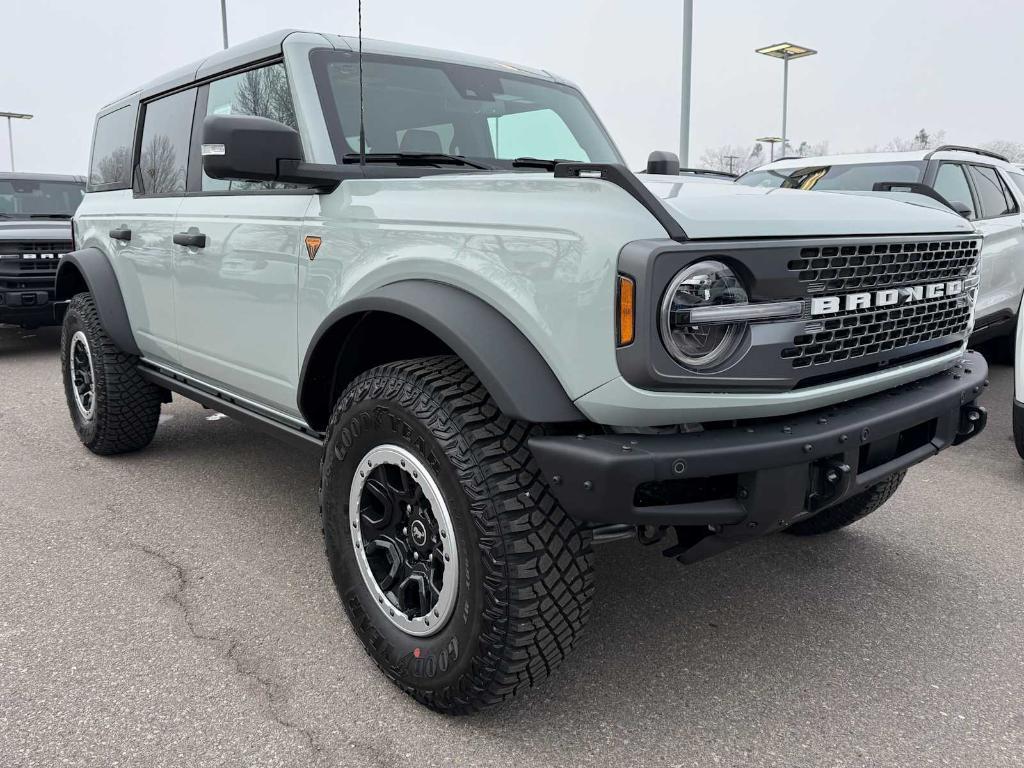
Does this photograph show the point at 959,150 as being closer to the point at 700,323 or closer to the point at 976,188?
the point at 976,188

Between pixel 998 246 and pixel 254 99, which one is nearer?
pixel 254 99

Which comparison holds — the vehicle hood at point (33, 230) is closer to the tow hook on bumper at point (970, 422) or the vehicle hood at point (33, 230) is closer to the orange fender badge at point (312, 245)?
the orange fender badge at point (312, 245)

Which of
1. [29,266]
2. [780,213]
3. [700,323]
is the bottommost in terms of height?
[29,266]

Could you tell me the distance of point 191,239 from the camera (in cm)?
345

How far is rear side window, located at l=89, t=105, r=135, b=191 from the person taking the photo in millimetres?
4480

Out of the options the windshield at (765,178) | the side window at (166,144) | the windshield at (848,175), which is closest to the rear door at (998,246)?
the windshield at (848,175)

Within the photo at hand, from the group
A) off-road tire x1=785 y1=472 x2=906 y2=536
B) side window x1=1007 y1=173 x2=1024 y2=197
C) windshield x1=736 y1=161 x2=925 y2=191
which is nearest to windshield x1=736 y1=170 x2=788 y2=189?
windshield x1=736 y1=161 x2=925 y2=191

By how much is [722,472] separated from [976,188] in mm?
6145

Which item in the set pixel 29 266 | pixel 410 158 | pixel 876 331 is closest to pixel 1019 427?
pixel 876 331

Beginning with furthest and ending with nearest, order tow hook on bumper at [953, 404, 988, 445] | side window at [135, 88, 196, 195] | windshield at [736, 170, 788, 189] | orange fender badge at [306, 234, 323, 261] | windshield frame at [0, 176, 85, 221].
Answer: windshield frame at [0, 176, 85, 221] < windshield at [736, 170, 788, 189] < side window at [135, 88, 196, 195] < orange fender badge at [306, 234, 323, 261] < tow hook on bumper at [953, 404, 988, 445]

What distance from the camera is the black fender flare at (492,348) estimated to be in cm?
198

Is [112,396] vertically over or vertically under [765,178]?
under

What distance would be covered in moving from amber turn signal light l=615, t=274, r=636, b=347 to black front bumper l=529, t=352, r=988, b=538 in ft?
0.80

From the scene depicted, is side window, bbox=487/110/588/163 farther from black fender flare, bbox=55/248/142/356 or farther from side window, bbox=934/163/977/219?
side window, bbox=934/163/977/219
